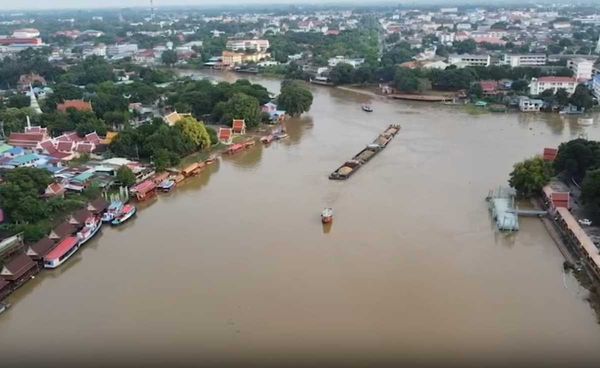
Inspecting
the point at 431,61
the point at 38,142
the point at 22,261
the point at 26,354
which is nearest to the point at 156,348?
the point at 26,354

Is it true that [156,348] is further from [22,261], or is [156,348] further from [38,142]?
[38,142]

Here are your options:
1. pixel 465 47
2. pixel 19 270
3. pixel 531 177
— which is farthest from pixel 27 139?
pixel 465 47

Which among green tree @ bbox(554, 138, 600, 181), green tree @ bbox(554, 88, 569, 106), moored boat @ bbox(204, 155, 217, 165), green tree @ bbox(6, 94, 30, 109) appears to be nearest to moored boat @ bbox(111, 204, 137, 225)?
moored boat @ bbox(204, 155, 217, 165)

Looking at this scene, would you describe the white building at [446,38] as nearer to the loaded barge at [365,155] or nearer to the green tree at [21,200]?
the loaded barge at [365,155]

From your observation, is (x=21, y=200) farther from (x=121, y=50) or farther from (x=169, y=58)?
(x=121, y=50)

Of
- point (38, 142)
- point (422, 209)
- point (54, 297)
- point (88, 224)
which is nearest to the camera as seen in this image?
point (54, 297)

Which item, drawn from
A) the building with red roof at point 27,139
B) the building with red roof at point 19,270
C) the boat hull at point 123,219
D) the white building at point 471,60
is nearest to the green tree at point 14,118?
the building with red roof at point 27,139
